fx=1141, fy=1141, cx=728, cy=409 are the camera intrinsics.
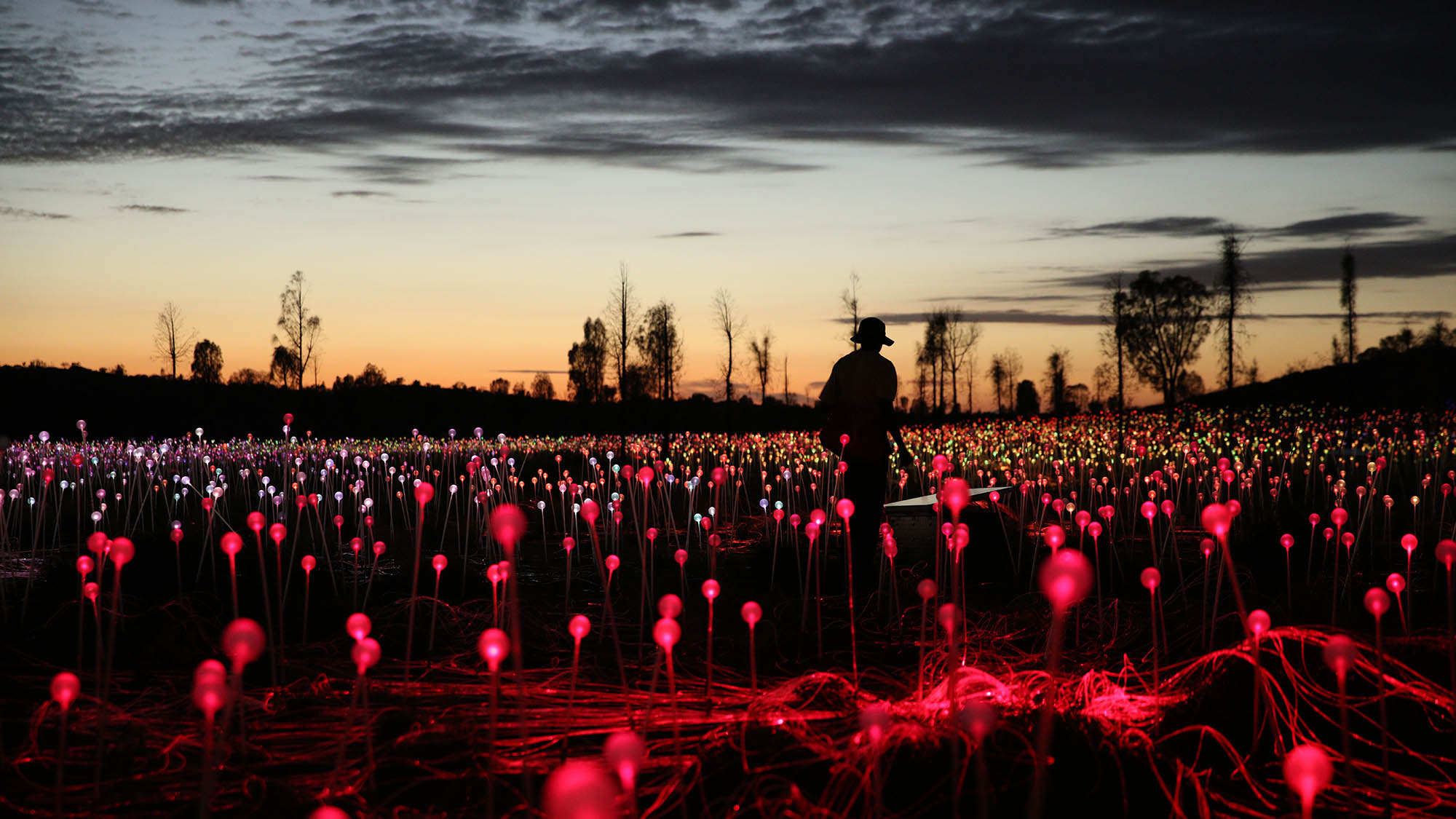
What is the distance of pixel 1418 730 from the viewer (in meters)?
4.86

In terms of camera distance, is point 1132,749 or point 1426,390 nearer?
point 1132,749

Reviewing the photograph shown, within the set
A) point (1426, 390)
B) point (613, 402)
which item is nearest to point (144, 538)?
point (613, 402)

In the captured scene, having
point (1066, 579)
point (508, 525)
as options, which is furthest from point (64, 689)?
point (1066, 579)

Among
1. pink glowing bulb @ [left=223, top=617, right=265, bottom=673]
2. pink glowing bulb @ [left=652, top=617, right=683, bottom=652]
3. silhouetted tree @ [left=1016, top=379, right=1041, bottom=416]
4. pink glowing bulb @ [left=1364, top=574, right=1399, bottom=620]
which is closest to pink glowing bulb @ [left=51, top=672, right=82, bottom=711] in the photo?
pink glowing bulb @ [left=223, top=617, right=265, bottom=673]

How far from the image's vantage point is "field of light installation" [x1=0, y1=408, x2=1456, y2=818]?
3.88 meters

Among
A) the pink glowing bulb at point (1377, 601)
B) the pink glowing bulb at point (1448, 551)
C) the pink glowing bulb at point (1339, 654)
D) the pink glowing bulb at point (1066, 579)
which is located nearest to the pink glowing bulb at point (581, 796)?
the pink glowing bulb at point (1066, 579)

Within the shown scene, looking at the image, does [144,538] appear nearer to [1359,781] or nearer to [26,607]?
[26,607]

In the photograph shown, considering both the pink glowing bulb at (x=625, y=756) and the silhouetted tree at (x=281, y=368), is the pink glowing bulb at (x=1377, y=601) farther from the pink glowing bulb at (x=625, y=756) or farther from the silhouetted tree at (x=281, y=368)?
the silhouetted tree at (x=281, y=368)

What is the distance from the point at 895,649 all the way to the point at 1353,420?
27397 mm

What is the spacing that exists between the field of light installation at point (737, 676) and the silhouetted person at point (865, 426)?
0.25 m

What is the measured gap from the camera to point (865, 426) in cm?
872

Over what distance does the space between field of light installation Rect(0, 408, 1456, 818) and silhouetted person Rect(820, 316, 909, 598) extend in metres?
0.25

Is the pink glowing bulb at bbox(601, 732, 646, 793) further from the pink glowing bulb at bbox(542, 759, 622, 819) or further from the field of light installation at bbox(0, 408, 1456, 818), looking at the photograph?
the pink glowing bulb at bbox(542, 759, 622, 819)

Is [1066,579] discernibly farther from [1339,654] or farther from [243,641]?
[243,641]
